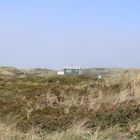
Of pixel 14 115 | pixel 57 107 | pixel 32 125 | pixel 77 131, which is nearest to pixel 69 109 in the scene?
pixel 57 107

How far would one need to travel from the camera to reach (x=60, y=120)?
39.9 ft

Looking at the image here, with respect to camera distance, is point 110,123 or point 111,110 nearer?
point 110,123

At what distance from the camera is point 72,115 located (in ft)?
42.2

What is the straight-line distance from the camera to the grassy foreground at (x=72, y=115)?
403 inches

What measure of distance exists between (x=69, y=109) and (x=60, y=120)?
6.69ft

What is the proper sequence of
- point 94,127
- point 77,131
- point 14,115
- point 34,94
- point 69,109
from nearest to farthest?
point 77,131, point 94,127, point 14,115, point 69,109, point 34,94

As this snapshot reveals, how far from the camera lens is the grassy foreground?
1023 cm

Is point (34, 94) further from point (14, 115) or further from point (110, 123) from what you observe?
point (110, 123)

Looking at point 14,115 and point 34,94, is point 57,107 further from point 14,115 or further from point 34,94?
point 34,94

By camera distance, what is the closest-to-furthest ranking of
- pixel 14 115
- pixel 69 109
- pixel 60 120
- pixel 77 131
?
pixel 77 131
pixel 60 120
pixel 14 115
pixel 69 109

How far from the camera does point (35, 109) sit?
14.3 meters

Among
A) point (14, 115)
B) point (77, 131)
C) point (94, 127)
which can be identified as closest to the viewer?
point (77, 131)

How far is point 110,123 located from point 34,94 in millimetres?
7344

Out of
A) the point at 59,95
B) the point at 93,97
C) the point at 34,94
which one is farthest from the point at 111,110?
the point at 34,94
